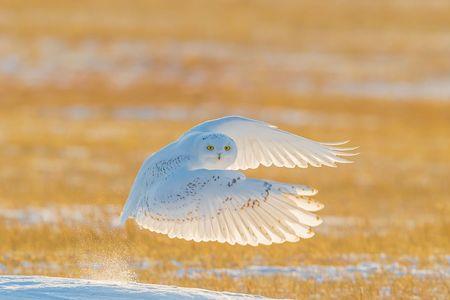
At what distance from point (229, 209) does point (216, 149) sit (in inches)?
16.5

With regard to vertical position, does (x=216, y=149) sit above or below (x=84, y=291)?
above

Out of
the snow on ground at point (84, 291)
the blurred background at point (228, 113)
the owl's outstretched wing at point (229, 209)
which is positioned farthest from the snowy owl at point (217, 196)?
Answer: the blurred background at point (228, 113)

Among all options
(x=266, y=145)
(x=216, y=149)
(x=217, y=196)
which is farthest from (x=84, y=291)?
(x=266, y=145)

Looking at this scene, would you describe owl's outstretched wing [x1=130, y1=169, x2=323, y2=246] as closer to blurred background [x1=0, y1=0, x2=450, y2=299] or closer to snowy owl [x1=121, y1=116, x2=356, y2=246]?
snowy owl [x1=121, y1=116, x2=356, y2=246]

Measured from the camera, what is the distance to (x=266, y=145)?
7.95 metres

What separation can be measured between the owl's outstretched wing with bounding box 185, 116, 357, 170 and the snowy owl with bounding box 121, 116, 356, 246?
0.4 inches

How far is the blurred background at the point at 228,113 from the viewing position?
10.3 m

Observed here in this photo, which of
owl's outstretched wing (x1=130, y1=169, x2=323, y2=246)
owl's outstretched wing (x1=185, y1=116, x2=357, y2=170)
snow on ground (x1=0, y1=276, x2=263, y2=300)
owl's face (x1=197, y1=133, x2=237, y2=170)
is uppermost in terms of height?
owl's outstretched wing (x1=185, y1=116, x2=357, y2=170)

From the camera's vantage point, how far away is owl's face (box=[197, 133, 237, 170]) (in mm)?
7070

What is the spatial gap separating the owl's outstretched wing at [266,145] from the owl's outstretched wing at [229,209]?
0.67 metres

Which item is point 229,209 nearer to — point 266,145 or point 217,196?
point 217,196

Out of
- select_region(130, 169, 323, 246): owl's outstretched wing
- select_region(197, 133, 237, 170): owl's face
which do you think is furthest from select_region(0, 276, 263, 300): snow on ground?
select_region(197, 133, 237, 170): owl's face

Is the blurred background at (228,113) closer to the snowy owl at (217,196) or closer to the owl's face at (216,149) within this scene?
the snowy owl at (217,196)

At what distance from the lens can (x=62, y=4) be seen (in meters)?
45.9
